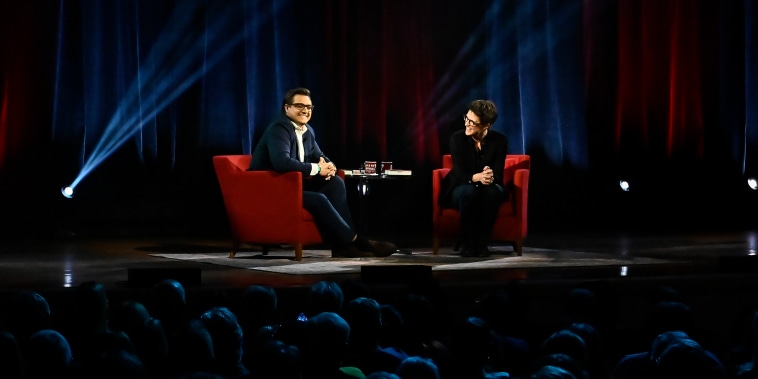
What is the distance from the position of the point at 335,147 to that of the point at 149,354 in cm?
561

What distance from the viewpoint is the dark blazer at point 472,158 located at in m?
5.86

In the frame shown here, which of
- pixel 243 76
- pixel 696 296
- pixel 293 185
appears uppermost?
pixel 243 76

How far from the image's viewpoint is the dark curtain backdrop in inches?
285

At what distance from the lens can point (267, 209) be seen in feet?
18.2

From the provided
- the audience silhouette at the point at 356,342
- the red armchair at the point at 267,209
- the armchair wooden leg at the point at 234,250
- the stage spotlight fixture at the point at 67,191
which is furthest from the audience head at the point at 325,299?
A: the stage spotlight fixture at the point at 67,191

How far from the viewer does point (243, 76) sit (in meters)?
7.52

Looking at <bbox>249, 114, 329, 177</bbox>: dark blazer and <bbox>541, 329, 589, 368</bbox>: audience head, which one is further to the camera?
<bbox>249, 114, 329, 177</bbox>: dark blazer

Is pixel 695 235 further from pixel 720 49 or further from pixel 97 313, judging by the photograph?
pixel 97 313

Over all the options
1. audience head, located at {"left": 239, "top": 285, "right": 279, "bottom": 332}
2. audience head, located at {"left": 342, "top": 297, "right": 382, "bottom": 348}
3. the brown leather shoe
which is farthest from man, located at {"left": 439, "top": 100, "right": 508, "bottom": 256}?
audience head, located at {"left": 342, "top": 297, "right": 382, "bottom": 348}

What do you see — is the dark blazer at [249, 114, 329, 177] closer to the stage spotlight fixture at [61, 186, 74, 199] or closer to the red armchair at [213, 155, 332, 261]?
the red armchair at [213, 155, 332, 261]

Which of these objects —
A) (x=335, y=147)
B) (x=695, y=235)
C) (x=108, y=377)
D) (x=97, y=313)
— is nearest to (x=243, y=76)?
(x=335, y=147)

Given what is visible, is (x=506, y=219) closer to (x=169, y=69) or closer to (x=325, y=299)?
(x=169, y=69)

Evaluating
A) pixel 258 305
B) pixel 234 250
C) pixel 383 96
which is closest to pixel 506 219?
pixel 234 250

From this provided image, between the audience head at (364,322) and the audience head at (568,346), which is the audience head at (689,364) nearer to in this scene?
the audience head at (568,346)
